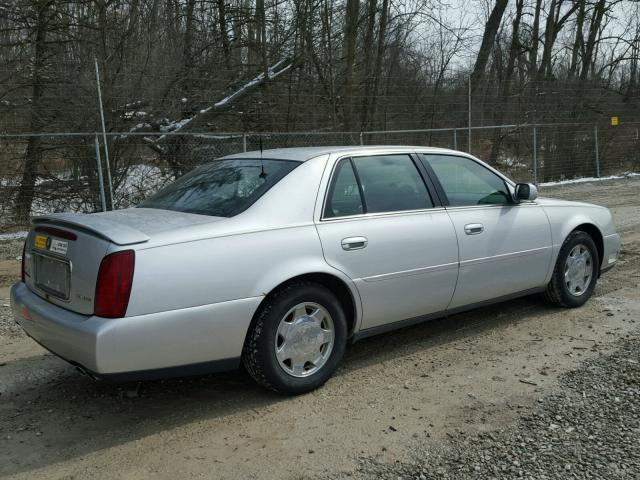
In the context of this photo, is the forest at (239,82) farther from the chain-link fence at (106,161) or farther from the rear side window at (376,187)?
the rear side window at (376,187)

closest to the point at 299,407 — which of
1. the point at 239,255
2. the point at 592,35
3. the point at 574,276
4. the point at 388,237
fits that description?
the point at 239,255

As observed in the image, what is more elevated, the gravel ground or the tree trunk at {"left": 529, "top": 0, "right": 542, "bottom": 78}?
the tree trunk at {"left": 529, "top": 0, "right": 542, "bottom": 78}

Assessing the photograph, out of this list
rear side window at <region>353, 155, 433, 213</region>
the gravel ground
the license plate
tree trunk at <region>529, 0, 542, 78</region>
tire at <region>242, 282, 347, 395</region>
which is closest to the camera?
the gravel ground

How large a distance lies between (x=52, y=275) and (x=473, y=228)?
2.95 metres

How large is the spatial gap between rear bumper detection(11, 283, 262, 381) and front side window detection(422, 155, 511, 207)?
1981mm

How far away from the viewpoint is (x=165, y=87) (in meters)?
12.2

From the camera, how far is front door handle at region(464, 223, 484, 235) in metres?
4.65

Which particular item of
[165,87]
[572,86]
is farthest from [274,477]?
[572,86]

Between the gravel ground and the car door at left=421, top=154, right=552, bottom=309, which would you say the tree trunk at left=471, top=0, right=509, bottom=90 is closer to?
the car door at left=421, top=154, right=552, bottom=309

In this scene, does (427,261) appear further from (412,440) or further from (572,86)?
(572,86)

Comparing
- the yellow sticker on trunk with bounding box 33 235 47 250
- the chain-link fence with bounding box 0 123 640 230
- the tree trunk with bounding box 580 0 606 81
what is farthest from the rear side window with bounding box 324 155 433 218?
the tree trunk with bounding box 580 0 606 81

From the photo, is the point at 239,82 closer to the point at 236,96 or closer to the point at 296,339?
the point at 236,96

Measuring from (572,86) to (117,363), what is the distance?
62.4 feet

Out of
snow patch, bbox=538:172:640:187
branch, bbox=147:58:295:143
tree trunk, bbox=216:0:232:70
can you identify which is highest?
tree trunk, bbox=216:0:232:70
